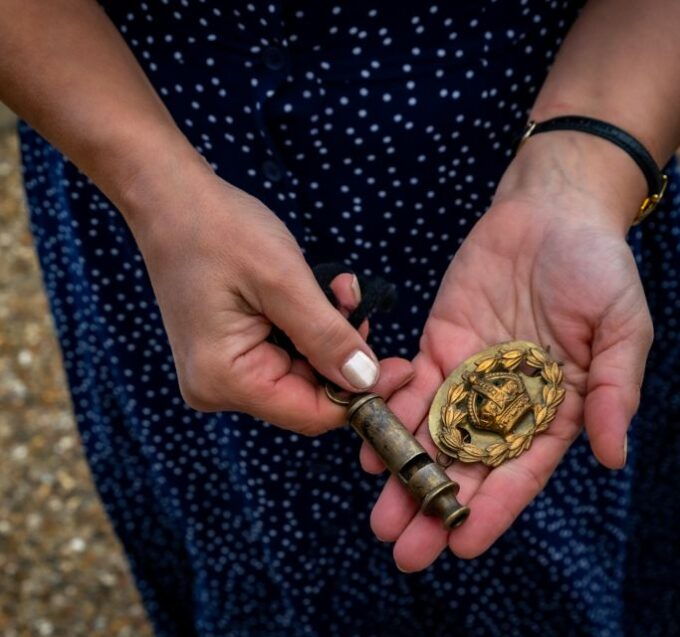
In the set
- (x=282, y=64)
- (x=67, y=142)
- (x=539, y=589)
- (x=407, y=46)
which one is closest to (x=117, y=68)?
(x=67, y=142)

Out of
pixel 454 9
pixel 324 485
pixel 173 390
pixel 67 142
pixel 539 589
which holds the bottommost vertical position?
pixel 539 589

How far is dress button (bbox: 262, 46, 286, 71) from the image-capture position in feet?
5.72

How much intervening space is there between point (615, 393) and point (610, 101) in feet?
2.16

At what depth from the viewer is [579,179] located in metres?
1.79

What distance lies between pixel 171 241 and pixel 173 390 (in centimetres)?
66

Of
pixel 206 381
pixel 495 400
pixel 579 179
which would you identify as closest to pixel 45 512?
pixel 206 381

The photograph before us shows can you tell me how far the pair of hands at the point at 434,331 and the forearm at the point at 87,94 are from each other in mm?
104

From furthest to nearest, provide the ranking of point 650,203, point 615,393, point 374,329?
point 374,329
point 650,203
point 615,393

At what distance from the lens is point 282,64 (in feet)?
5.74

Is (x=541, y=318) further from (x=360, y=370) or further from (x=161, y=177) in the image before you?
(x=161, y=177)

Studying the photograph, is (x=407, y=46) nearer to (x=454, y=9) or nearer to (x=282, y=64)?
(x=454, y=9)

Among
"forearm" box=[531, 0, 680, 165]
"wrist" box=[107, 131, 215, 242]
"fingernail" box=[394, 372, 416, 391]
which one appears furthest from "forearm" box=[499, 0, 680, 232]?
"wrist" box=[107, 131, 215, 242]

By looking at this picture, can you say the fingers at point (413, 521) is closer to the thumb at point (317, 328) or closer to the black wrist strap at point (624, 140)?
the thumb at point (317, 328)

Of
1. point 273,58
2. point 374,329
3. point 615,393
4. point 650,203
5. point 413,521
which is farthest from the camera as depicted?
point 374,329
